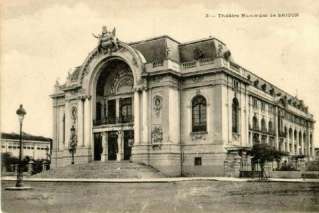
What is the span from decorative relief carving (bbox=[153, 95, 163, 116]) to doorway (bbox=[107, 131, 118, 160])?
5617 millimetres

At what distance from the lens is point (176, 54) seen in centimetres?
3988

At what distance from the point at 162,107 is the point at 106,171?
711 cm

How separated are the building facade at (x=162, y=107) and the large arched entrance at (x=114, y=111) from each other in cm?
9

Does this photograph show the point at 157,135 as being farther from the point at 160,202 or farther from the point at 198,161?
the point at 160,202

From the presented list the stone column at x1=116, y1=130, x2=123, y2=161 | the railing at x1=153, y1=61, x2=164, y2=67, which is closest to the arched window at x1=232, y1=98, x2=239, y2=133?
the railing at x1=153, y1=61, x2=164, y2=67

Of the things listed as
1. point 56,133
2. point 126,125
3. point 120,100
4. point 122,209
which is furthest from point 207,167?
point 122,209

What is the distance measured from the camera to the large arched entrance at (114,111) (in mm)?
40312

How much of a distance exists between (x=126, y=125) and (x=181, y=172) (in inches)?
255

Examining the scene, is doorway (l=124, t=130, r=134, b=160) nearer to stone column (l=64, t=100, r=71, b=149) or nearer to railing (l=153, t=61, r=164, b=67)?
railing (l=153, t=61, r=164, b=67)

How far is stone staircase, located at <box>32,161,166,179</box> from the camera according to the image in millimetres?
33875

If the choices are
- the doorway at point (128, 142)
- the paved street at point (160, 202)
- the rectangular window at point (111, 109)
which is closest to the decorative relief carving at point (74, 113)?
the rectangular window at point (111, 109)

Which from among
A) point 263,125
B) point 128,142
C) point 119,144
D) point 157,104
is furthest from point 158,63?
point 263,125

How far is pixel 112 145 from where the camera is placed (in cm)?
4175

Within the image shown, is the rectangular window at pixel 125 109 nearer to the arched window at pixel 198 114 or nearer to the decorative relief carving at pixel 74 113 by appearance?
the decorative relief carving at pixel 74 113
